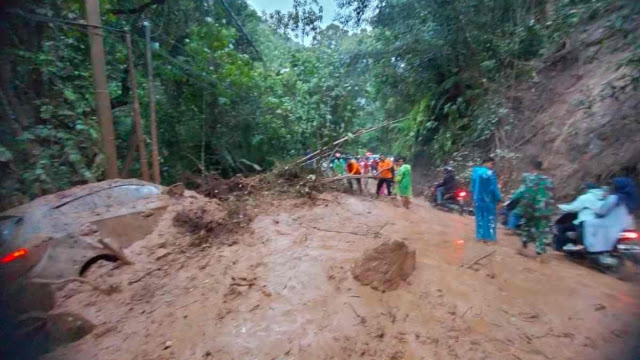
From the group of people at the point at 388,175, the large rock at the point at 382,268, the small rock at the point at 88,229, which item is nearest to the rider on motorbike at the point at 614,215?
the large rock at the point at 382,268

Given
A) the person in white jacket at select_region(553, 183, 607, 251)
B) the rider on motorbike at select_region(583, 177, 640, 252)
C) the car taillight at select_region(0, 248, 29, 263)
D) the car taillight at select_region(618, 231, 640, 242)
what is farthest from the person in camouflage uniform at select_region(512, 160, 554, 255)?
the car taillight at select_region(0, 248, 29, 263)

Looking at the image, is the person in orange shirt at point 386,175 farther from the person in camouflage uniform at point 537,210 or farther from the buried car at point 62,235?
the buried car at point 62,235

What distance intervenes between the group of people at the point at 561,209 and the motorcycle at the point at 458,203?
365 cm

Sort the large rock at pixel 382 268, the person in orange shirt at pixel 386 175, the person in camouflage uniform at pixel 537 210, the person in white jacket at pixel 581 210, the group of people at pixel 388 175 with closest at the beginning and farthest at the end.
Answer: the large rock at pixel 382 268 → the person in white jacket at pixel 581 210 → the person in camouflage uniform at pixel 537 210 → the group of people at pixel 388 175 → the person in orange shirt at pixel 386 175

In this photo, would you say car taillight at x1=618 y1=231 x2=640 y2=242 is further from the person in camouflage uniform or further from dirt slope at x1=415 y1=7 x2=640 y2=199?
dirt slope at x1=415 y1=7 x2=640 y2=199

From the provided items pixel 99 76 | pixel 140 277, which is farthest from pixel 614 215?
pixel 99 76

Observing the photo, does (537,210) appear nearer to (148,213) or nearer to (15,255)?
(148,213)

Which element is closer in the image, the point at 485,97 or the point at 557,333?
the point at 557,333

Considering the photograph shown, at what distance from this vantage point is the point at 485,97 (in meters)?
13.0

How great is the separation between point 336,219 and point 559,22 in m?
9.26

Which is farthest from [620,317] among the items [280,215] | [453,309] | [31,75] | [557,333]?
[31,75]

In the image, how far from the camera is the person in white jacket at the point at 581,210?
5605 mm

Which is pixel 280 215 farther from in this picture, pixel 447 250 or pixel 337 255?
pixel 447 250

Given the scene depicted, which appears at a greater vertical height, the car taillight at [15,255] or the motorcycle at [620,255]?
the car taillight at [15,255]
